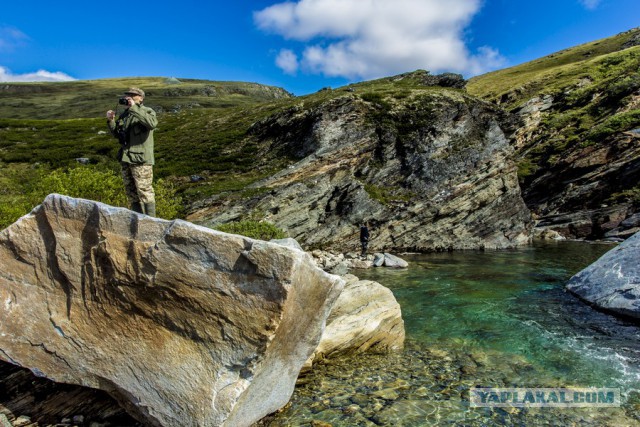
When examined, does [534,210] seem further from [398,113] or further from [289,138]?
[289,138]

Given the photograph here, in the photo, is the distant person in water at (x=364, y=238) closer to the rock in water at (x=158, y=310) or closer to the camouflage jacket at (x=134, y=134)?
the camouflage jacket at (x=134, y=134)

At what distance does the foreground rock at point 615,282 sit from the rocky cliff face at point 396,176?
66.8 ft

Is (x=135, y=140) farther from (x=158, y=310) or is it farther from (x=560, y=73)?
(x=560, y=73)

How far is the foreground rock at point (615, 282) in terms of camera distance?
13.3m

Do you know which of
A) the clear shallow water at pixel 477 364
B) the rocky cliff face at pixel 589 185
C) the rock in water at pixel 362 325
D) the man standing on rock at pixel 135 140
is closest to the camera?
the clear shallow water at pixel 477 364

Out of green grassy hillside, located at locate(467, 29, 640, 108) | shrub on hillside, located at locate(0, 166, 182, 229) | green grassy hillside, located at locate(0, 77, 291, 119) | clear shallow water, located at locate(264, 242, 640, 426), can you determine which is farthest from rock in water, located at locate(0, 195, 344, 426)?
green grassy hillside, located at locate(0, 77, 291, 119)

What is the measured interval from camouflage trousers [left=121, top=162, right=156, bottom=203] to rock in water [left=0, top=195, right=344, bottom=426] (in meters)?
2.30

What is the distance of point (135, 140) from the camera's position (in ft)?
28.5

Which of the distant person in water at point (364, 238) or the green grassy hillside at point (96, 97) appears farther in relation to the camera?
the green grassy hillside at point (96, 97)

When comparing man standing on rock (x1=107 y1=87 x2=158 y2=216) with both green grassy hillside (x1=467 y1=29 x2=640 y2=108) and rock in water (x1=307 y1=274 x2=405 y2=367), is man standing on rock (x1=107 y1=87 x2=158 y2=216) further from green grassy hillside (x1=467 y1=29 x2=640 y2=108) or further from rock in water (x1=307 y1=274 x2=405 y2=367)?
green grassy hillside (x1=467 y1=29 x2=640 y2=108)

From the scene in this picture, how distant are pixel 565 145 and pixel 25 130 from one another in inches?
3515

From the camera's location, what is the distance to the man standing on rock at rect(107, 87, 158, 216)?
8.54m

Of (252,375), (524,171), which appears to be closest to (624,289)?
(252,375)

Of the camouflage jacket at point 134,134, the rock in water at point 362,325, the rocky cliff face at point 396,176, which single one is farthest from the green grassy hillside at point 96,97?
the rock in water at point 362,325
